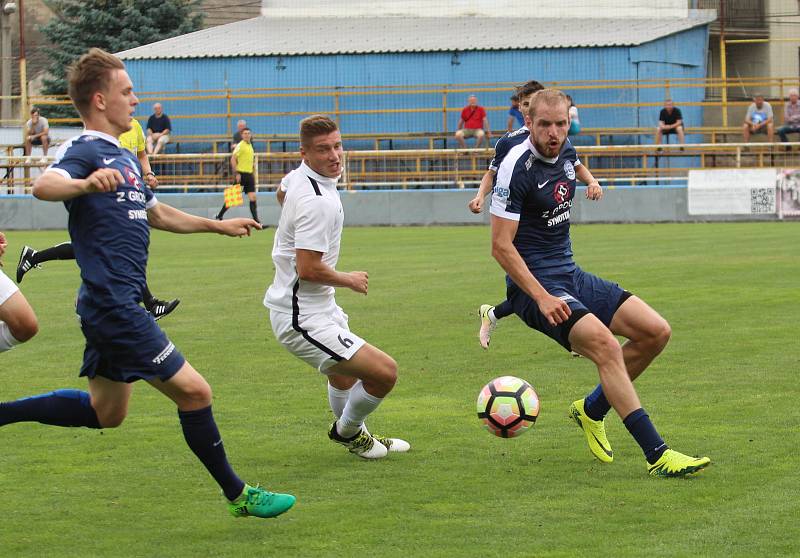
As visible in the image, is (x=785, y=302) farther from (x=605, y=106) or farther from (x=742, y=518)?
(x=605, y=106)

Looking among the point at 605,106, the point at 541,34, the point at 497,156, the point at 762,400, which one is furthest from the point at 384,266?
the point at 541,34

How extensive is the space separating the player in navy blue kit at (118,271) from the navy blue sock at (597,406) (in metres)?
2.03

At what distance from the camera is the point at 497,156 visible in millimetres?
10359

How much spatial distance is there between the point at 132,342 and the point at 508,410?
2.39 metres

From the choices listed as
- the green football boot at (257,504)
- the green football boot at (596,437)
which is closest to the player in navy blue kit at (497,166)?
the green football boot at (596,437)

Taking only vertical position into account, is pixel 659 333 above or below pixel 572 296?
below

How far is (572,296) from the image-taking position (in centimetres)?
701

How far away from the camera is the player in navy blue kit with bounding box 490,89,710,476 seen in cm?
668

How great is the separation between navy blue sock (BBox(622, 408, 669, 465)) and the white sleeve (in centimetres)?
180

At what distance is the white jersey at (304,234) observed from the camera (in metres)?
6.72

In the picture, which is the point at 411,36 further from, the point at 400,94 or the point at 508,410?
the point at 508,410

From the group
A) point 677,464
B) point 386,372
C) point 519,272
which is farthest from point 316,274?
point 677,464

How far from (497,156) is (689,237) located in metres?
13.5

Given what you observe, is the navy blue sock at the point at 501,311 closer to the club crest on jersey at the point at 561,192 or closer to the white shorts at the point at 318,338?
the club crest on jersey at the point at 561,192
